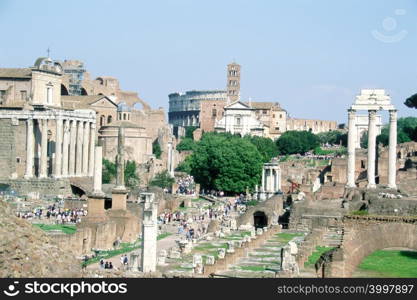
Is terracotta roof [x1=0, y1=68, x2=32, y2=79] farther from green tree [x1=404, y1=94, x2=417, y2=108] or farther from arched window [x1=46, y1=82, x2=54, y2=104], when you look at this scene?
green tree [x1=404, y1=94, x2=417, y2=108]

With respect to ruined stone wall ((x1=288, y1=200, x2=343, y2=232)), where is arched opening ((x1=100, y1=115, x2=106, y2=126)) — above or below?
above

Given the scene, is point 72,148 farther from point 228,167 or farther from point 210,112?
point 210,112

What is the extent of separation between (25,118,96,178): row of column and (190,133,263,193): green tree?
767 centimetres

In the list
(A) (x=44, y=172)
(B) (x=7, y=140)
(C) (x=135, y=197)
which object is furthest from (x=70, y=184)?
(C) (x=135, y=197)

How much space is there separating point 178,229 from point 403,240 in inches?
1061

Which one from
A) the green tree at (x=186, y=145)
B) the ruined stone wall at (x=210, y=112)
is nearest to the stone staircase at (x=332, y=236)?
the green tree at (x=186, y=145)

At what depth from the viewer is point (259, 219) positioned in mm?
46906

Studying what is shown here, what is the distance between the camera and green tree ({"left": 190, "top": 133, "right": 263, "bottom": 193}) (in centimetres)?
6544

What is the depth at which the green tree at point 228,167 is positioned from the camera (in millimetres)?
65438

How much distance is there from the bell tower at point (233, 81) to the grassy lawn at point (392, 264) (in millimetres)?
102774

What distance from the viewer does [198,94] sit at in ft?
512

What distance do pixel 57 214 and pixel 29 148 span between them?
59.1 ft

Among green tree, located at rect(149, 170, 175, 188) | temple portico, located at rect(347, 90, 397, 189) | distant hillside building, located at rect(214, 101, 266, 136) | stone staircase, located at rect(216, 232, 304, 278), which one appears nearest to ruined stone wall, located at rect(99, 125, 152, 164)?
green tree, located at rect(149, 170, 175, 188)

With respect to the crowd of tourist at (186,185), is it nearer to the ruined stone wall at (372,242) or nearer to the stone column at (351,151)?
the stone column at (351,151)
